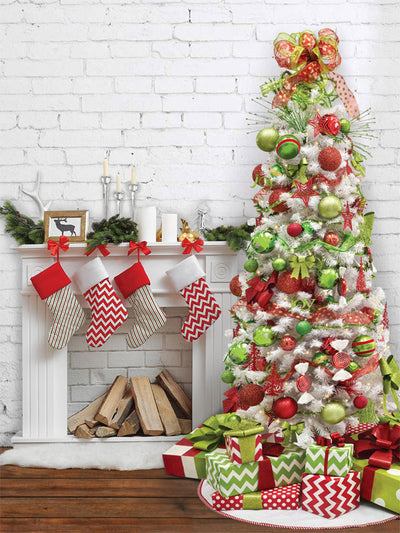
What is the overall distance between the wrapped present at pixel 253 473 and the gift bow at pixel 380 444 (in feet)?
0.78

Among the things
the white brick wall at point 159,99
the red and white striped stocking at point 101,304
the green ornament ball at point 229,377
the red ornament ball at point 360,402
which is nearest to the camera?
the red ornament ball at point 360,402

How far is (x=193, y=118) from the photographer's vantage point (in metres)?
2.96

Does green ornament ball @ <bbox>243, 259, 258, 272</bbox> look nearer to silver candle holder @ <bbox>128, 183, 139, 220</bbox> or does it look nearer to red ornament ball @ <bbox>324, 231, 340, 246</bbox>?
red ornament ball @ <bbox>324, 231, 340, 246</bbox>

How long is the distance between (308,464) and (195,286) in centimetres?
104

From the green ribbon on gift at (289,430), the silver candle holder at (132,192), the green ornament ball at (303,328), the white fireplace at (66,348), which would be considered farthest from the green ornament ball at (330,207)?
the silver candle holder at (132,192)

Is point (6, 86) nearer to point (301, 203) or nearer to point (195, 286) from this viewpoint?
point (195, 286)

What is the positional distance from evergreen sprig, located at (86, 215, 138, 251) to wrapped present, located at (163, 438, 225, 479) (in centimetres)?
104

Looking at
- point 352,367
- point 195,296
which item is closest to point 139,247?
point 195,296

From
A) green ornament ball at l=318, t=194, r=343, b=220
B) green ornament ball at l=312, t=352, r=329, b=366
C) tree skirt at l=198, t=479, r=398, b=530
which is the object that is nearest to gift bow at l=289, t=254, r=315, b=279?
green ornament ball at l=318, t=194, r=343, b=220

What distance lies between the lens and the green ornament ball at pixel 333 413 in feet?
6.93

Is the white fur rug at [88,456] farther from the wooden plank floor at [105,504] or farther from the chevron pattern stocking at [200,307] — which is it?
the chevron pattern stocking at [200,307]

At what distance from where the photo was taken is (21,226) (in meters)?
2.83

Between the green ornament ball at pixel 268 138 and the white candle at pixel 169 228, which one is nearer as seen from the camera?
the green ornament ball at pixel 268 138

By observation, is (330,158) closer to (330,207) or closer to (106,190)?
(330,207)
